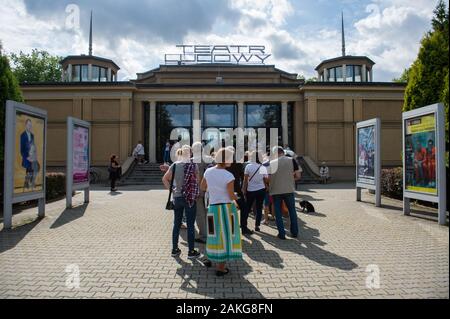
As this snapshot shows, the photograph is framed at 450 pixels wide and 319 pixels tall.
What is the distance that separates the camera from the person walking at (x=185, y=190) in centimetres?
527

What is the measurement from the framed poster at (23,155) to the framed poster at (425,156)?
33.6 ft

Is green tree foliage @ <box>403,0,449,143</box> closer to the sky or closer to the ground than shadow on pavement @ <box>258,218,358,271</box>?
closer to the sky

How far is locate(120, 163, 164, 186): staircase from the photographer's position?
19.5 m

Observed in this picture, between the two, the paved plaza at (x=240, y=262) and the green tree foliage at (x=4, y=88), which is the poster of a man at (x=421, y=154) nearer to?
the paved plaza at (x=240, y=262)

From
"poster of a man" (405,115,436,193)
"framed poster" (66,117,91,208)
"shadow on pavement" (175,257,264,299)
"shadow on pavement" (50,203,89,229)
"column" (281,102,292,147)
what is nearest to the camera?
"shadow on pavement" (175,257,264,299)

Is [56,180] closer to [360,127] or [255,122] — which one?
[360,127]

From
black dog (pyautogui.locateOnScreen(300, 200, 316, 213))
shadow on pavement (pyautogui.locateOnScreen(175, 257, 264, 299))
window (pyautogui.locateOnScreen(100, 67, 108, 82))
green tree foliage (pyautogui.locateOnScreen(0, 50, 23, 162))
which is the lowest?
shadow on pavement (pyautogui.locateOnScreen(175, 257, 264, 299))

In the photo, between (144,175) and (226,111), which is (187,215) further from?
(226,111)

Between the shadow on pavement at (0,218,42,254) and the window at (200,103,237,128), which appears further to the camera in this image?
the window at (200,103,237,128)

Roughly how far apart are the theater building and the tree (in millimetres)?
37357

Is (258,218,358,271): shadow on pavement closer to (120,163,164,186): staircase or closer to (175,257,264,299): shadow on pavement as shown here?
(175,257,264,299): shadow on pavement

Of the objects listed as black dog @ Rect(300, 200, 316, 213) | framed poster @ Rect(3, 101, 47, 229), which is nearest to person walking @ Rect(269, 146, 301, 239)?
black dog @ Rect(300, 200, 316, 213)

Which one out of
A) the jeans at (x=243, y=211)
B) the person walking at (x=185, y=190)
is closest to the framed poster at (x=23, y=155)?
the person walking at (x=185, y=190)

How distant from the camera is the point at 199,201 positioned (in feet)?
22.9
